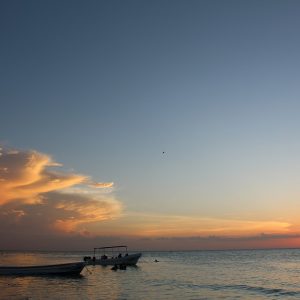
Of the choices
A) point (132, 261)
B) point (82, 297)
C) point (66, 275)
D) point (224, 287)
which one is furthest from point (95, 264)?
point (82, 297)

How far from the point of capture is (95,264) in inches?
3231

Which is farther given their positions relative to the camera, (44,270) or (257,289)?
(44,270)

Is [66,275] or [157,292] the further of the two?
[66,275]

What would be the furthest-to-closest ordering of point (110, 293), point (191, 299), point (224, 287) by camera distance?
point (224, 287)
point (110, 293)
point (191, 299)

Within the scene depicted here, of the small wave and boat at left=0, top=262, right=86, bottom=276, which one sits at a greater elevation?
boat at left=0, top=262, right=86, bottom=276

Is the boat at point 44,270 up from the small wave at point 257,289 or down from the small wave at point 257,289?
up

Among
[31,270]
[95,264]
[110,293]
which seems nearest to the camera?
[110,293]

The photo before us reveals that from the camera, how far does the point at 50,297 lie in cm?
3650

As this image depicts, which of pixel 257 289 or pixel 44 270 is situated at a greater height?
pixel 44 270

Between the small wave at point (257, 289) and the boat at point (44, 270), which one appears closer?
the small wave at point (257, 289)

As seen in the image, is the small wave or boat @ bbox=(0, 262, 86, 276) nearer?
the small wave

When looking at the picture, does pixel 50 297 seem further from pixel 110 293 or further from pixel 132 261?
pixel 132 261

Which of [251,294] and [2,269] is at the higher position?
[2,269]

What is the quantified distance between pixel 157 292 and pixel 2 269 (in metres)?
26.7
